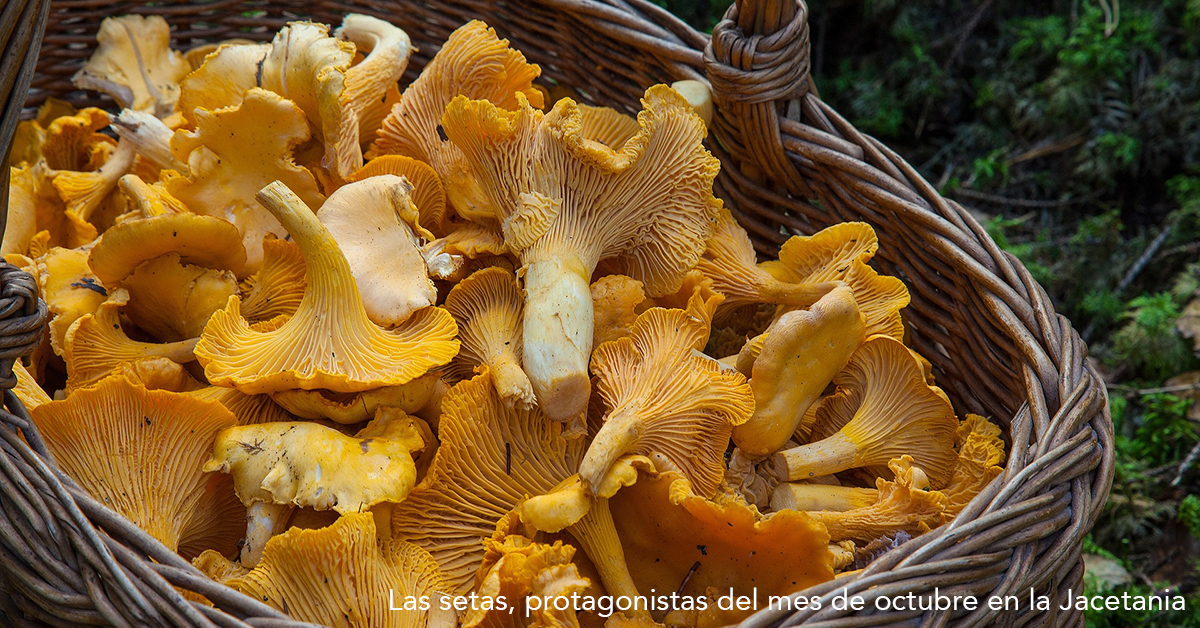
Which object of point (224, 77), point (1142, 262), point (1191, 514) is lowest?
point (1191, 514)

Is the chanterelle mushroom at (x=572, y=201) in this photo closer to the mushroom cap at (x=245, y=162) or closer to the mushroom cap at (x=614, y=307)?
the mushroom cap at (x=614, y=307)

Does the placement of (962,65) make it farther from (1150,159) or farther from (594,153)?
(594,153)

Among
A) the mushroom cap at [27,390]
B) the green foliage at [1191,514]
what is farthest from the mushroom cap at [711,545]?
the green foliage at [1191,514]

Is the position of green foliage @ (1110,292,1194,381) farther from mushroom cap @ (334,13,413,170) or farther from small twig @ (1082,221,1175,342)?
mushroom cap @ (334,13,413,170)

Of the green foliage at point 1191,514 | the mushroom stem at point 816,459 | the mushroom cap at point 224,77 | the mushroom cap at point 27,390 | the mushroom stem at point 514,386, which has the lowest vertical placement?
the green foliage at point 1191,514

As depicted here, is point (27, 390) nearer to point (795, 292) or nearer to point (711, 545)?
point (711, 545)

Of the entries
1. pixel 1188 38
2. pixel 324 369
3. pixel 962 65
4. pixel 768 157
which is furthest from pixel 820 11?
pixel 324 369

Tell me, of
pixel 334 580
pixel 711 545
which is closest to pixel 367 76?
pixel 334 580
